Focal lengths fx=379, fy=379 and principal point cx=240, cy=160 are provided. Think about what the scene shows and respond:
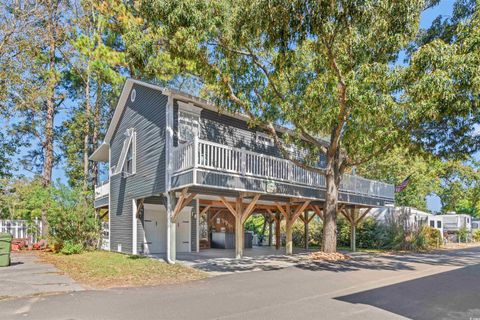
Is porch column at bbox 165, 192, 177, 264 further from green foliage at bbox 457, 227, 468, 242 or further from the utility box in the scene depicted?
green foliage at bbox 457, 227, 468, 242

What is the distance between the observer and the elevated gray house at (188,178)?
1243cm

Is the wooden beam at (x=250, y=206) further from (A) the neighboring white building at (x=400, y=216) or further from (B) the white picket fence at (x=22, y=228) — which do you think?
(B) the white picket fence at (x=22, y=228)

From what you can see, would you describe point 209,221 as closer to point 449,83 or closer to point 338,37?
point 338,37

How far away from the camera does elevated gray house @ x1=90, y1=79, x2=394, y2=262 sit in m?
12.4

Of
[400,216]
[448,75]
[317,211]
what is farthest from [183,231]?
[400,216]

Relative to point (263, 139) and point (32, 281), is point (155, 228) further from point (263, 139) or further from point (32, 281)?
point (32, 281)

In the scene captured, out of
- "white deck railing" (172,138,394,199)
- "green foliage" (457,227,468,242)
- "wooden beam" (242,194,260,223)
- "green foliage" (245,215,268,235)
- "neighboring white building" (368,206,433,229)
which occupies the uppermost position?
"white deck railing" (172,138,394,199)

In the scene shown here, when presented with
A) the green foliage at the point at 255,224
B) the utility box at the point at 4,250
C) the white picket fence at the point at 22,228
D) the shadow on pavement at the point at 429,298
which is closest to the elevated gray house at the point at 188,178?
the white picket fence at the point at 22,228

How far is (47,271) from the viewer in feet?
38.1

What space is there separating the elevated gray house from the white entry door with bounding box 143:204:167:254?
4 centimetres

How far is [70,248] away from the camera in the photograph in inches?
653

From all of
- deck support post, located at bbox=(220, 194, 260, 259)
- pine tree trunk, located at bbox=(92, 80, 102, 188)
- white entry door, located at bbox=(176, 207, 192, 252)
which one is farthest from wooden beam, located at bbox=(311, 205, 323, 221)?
pine tree trunk, located at bbox=(92, 80, 102, 188)

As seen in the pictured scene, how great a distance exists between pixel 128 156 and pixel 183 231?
14.7ft

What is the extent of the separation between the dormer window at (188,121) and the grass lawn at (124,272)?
4598 millimetres
